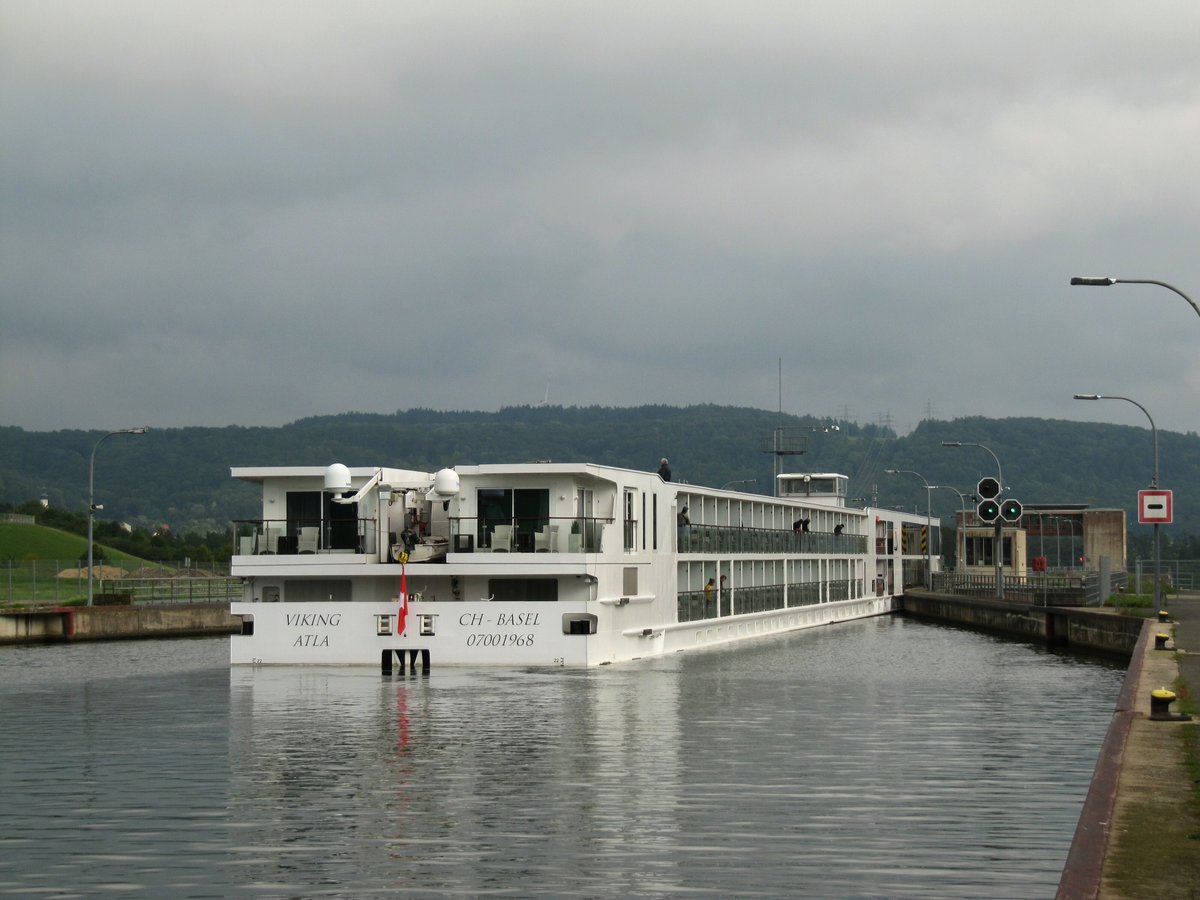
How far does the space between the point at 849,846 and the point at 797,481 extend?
74.7 metres

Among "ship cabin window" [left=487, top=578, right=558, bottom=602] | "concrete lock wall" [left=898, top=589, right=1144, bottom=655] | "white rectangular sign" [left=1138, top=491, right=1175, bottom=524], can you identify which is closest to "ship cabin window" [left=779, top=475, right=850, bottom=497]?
"concrete lock wall" [left=898, top=589, right=1144, bottom=655]

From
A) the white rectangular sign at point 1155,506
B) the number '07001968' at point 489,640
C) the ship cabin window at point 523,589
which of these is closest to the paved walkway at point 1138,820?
the white rectangular sign at point 1155,506

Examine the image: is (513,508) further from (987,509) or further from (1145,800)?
(1145,800)

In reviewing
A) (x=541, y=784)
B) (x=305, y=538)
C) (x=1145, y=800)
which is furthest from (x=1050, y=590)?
(x=1145, y=800)

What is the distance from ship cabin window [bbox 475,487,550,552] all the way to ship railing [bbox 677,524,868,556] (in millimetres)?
10817

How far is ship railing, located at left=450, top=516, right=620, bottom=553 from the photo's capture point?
38.8m

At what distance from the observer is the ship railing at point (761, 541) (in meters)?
51.6

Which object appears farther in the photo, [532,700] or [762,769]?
[532,700]

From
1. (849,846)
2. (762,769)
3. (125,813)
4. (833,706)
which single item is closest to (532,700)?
(833,706)

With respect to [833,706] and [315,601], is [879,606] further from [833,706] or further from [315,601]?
[833,706]

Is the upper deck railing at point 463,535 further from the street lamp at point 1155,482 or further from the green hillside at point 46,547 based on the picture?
the green hillside at point 46,547

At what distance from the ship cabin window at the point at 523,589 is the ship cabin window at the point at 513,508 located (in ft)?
4.47

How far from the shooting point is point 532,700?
100 feet

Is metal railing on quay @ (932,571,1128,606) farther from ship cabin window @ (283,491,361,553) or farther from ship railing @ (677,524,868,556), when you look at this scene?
ship cabin window @ (283,491,361,553)
